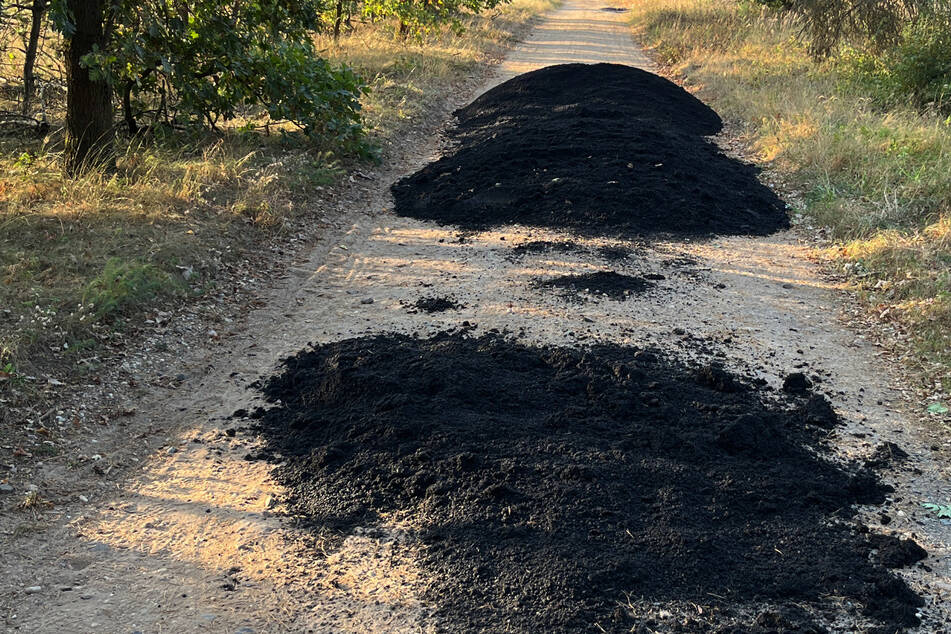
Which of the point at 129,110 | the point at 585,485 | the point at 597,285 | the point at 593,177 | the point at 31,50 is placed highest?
the point at 31,50

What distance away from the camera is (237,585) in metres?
3.35

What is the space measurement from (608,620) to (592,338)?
2581 mm

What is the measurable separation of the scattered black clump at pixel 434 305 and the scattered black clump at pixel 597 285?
0.80 meters

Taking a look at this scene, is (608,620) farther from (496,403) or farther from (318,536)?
(496,403)

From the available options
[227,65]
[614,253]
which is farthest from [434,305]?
[227,65]

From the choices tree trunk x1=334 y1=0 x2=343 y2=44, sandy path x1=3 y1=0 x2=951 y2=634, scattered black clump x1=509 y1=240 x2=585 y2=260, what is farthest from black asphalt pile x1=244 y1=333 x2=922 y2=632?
tree trunk x1=334 y1=0 x2=343 y2=44

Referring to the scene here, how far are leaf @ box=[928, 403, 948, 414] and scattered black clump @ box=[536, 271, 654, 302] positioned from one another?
7.21ft

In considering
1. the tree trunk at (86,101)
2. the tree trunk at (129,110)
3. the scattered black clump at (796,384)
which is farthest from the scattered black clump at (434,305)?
the tree trunk at (129,110)

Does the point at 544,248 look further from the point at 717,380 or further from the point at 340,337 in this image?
the point at 717,380

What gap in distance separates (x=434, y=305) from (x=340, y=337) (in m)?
0.81

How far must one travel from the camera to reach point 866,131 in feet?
30.7

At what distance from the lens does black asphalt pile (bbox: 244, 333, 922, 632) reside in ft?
10.7

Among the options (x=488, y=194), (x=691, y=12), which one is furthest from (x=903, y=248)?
(x=691, y=12)

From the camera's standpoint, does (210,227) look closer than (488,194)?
Yes
